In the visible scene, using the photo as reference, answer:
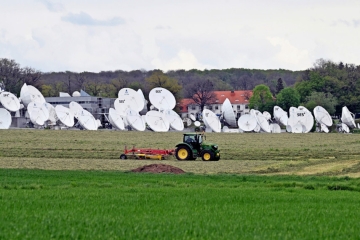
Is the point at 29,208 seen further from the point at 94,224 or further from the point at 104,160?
the point at 104,160

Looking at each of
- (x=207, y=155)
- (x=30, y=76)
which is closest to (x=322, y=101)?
(x=30, y=76)

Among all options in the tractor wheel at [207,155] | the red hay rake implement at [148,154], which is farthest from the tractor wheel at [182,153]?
the tractor wheel at [207,155]

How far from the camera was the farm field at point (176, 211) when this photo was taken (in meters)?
15.9

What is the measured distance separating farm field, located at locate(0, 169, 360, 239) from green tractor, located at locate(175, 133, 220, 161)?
20.2 metres

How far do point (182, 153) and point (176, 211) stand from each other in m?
33.0

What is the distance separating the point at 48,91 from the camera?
18562 cm

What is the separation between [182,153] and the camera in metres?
53.0

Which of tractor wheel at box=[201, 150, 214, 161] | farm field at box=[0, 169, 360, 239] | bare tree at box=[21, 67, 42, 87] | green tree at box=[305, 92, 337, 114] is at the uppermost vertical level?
bare tree at box=[21, 67, 42, 87]

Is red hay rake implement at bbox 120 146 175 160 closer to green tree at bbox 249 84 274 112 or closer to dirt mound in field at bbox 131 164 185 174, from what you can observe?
dirt mound in field at bbox 131 164 185 174

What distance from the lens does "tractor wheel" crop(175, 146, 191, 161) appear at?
5272 centimetres

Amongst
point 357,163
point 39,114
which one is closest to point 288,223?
point 357,163

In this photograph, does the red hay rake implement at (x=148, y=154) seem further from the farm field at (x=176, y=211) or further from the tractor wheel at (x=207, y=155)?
the farm field at (x=176, y=211)

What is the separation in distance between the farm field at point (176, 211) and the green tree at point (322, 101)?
121502 mm

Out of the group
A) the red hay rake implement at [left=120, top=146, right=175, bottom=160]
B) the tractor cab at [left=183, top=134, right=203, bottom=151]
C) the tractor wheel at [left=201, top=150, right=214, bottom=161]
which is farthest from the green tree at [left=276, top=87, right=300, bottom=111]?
the tractor wheel at [left=201, top=150, right=214, bottom=161]
